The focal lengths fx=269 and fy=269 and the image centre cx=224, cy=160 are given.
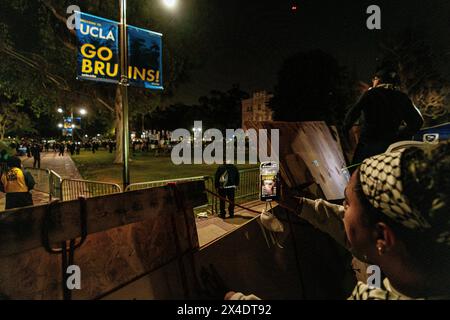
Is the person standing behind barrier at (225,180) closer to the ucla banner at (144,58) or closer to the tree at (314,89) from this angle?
the ucla banner at (144,58)

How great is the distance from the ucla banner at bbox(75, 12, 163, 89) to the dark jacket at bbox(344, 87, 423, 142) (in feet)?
18.0

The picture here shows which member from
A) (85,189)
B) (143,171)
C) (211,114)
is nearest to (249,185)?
(85,189)

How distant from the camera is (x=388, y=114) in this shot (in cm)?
320

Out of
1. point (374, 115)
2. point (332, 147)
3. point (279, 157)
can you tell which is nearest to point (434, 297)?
point (279, 157)

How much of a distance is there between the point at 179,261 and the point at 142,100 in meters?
25.7

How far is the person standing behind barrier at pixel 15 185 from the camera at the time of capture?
18.7ft

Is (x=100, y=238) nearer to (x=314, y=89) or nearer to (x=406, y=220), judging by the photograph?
(x=406, y=220)

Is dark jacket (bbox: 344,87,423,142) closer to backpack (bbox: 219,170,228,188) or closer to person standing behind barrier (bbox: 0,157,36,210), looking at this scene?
backpack (bbox: 219,170,228,188)

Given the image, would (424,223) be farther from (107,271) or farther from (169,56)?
(169,56)

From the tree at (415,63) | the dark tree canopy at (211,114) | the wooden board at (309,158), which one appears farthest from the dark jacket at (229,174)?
the dark tree canopy at (211,114)

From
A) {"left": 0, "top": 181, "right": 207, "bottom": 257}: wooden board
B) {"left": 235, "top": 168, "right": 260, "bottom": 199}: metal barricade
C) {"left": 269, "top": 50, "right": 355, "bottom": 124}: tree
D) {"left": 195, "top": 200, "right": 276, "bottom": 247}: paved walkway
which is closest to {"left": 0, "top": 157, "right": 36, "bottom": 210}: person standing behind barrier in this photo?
{"left": 195, "top": 200, "right": 276, "bottom": 247}: paved walkway

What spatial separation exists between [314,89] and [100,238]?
41691 mm
